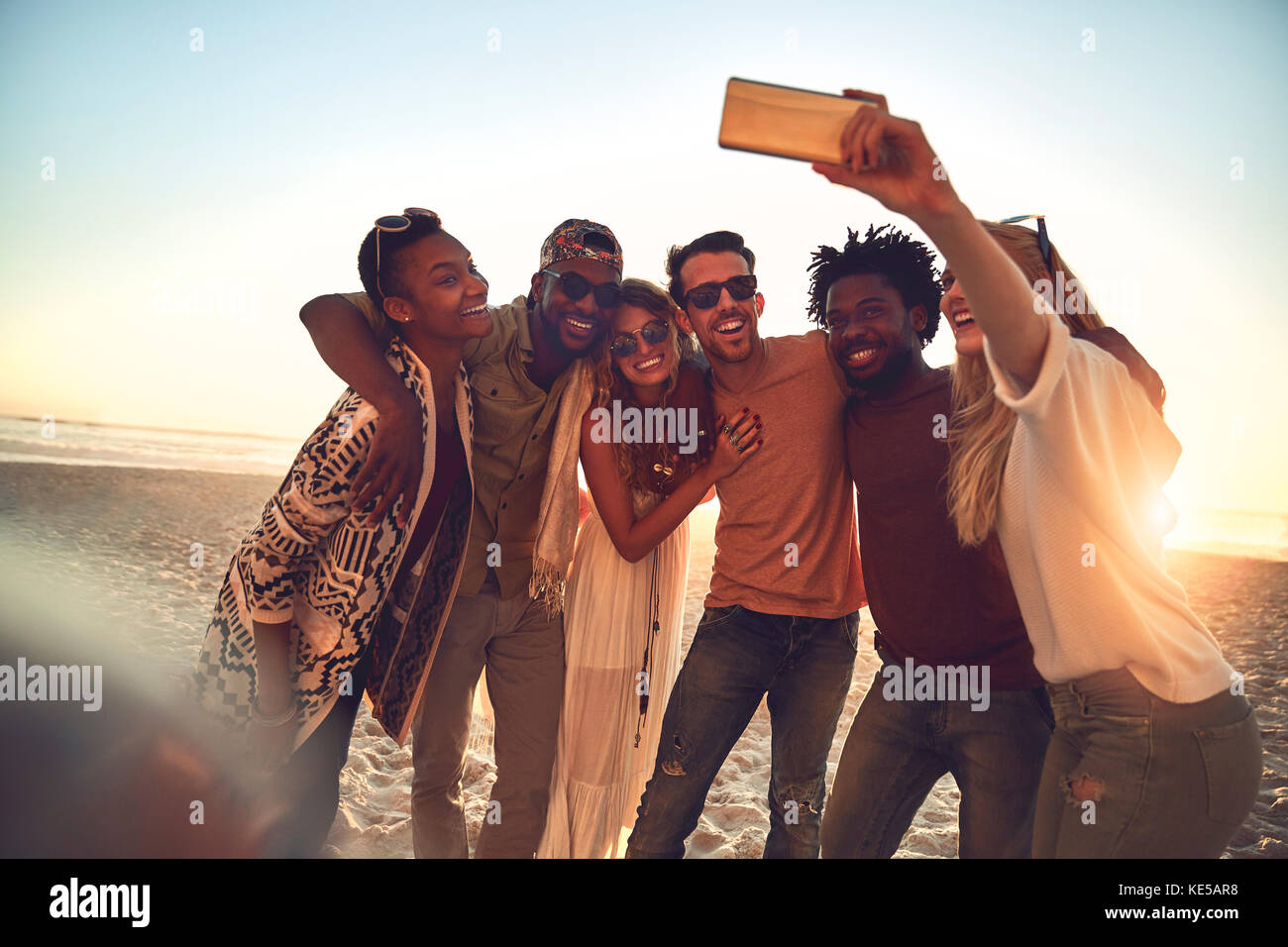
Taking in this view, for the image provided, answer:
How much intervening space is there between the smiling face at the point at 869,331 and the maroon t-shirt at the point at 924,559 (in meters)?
0.13

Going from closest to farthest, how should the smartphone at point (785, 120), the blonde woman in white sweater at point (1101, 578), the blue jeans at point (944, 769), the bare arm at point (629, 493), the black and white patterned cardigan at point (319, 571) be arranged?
1. the smartphone at point (785, 120)
2. the blonde woman in white sweater at point (1101, 578)
3. the blue jeans at point (944, 769)
4. the black and white patterned cardigan at point (319, 571)
5. the bare arm at point (629, 493)

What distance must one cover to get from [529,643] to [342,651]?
0.87 metres

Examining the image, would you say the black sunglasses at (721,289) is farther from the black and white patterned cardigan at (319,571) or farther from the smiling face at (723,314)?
the black and white patterned cardigan at (319,571)

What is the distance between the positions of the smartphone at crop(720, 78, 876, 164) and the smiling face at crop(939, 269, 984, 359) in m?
0.93

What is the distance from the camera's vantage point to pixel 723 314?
3.32 m

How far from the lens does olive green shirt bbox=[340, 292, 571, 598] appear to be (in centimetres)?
344

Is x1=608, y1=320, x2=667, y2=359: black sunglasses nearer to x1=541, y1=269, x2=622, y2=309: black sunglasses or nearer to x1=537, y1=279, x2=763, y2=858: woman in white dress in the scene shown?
x1=537, y1=279, x2=763, y2=858: woman in white dress

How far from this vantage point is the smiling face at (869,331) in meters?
3.03

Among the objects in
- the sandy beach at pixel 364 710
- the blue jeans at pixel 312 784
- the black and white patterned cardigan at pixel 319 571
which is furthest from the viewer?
the sandy beach at pixel 364 710

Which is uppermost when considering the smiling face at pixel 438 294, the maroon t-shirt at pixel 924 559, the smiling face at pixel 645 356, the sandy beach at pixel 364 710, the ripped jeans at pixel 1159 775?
the smiling face at pixel 438 294

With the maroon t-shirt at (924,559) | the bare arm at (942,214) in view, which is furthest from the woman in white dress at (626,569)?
the bare arm at (942,214)

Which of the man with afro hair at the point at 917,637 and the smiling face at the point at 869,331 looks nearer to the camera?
the man with afro hair at the point at 917,637

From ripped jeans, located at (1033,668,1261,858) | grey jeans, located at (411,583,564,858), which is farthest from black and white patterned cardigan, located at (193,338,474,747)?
ripped jeans, located at (1033,668,1261,858)
